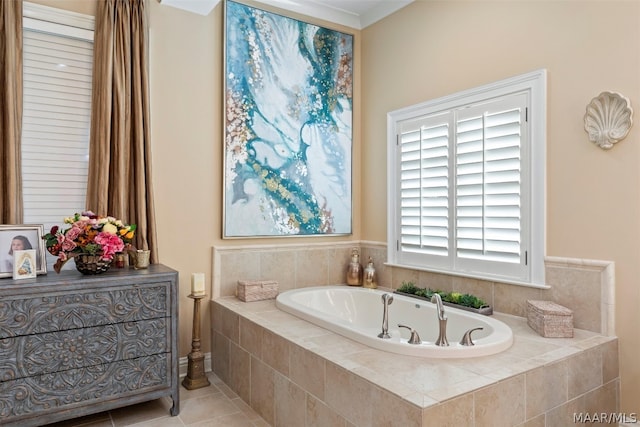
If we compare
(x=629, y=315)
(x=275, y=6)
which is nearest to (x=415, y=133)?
(x=275, y=6)

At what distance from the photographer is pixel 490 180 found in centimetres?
290

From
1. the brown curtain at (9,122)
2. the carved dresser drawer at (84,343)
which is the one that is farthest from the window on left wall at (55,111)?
the carved dresser drawer at (84,343)

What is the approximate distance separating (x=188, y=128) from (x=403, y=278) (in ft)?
6.77

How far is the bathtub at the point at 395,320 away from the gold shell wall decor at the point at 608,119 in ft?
3.78

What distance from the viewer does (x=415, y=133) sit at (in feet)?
11.4

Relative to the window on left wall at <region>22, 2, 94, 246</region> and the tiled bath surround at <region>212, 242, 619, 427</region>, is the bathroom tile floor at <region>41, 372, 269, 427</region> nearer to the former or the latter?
the tiled bath surround at <region>212, 242, 619, 427</region>

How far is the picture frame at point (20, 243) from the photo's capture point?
92.0 inches

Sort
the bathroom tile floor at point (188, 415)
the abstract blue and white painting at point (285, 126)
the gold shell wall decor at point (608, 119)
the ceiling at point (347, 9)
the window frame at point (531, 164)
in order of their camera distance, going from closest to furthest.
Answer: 1. the gold shell wall decor at point (608, 119)
2. the bathroom tile floor at point (188, 415)
3. the window frame at point (531, 164)
4. the abstract blue and white painting at point (285, 126)
5. the ceiling at point (347, 9)

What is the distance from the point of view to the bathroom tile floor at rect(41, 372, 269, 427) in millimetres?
2520

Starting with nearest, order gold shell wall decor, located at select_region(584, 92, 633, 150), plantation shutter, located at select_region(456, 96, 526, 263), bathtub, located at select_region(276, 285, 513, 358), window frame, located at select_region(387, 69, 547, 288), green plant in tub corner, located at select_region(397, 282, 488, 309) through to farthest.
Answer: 1. bathtub, located at select_region(276, 285, 513, 358)
2. gold shell wall decor, located at select_region(584, 92, 633, 150)
3. window frame, located at select_region(387, 69, 547, 288)
4. plantation shutter, located at select_region(456, 96, 526, 263)
5. green plant in tub corner, located at select_region(397, 282, 488, 309)

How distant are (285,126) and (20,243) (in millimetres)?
2041

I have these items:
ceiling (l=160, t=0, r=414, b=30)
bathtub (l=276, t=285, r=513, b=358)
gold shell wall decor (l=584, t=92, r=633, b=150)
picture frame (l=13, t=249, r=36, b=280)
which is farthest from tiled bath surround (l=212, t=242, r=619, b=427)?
ceiling (l=160, t=0, r=414, b=30)

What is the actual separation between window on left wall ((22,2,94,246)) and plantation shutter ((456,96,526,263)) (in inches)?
101

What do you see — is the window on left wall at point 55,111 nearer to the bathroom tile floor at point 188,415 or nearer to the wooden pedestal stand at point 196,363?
the wooden pedestal stand at point 196,363
